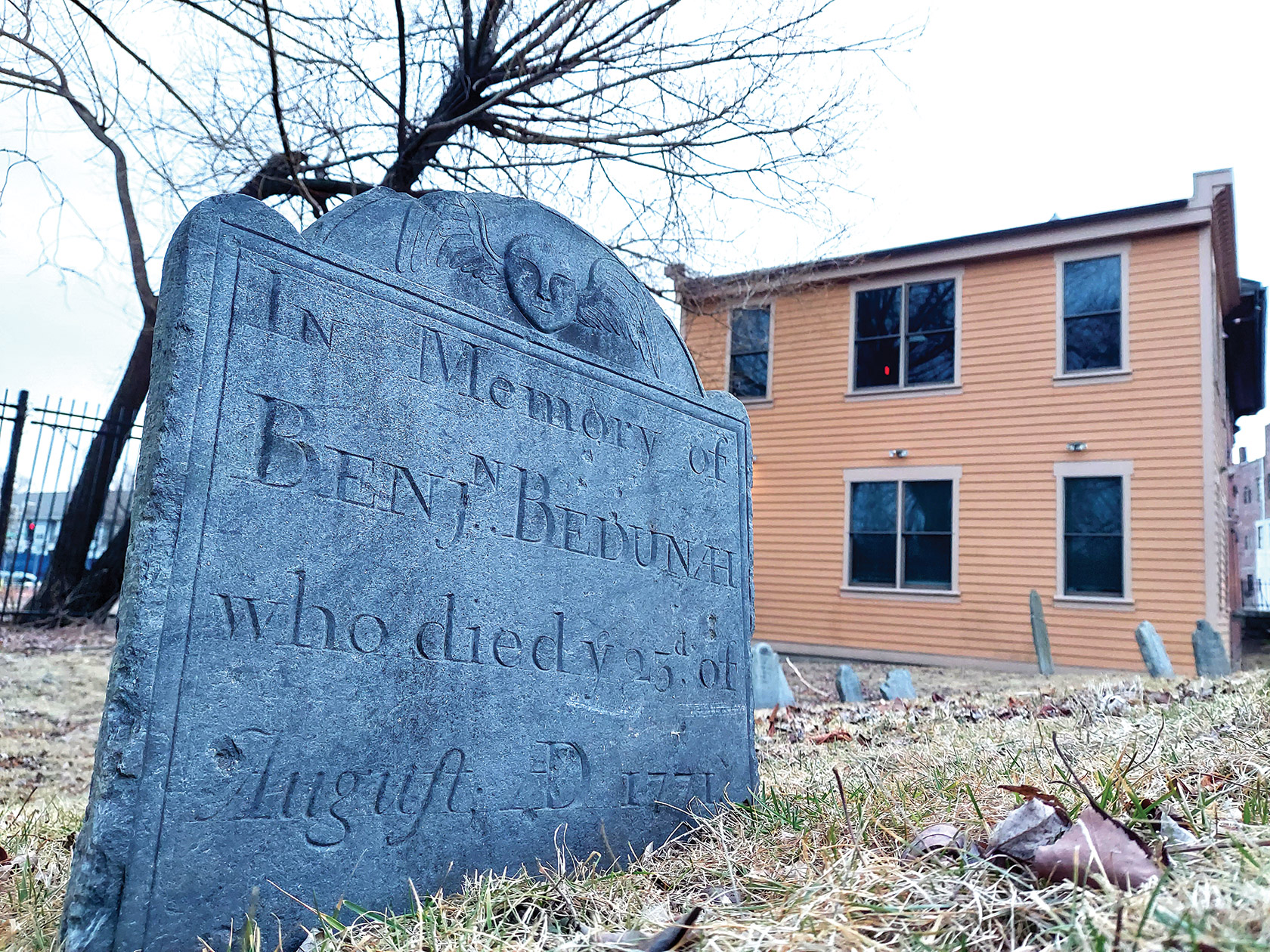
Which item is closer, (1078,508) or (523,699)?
(523,699)

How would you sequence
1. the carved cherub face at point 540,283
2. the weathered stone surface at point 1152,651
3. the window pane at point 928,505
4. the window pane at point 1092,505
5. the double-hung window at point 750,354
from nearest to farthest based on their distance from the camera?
the carved cherub face at point 540,283, the weathered stone surface at point 1152,651, the window pane at point 1092,505, the window pane at point 928,505, the double-hung window at point 750,354

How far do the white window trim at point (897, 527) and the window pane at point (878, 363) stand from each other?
4.72ft

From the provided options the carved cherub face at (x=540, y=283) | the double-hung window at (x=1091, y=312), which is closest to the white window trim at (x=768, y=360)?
the double-hung window at (x=1091, y=312)

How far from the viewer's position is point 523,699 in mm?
2428

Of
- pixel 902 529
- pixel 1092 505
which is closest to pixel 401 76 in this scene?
pixel 902 529

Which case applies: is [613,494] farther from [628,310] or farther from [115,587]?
[115,587]

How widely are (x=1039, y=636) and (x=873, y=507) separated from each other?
11.0 feet

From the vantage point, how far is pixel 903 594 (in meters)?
13.1

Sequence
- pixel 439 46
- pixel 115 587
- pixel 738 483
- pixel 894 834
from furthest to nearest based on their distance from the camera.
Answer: pixel 115 587
pixel 439 46
pixel 738 483
pixel 894 834

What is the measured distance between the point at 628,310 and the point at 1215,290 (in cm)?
1465

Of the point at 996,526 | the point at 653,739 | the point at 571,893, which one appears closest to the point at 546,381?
the point at 653,739

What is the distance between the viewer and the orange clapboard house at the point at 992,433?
38.4ft

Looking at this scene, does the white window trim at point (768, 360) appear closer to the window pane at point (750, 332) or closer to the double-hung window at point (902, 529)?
the window pane at point (750, 332)

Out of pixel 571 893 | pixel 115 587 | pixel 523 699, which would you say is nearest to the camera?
pixel 571 893
